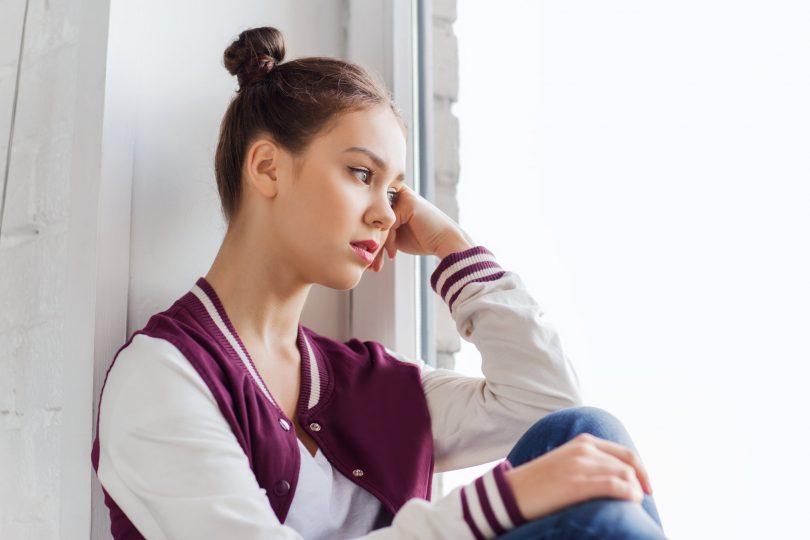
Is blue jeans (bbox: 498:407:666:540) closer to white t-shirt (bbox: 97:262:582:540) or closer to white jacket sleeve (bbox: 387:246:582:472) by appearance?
white t-shirt (bbox: 97:262:582:540)

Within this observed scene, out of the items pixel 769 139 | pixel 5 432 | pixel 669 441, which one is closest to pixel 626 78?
pixel 769 139

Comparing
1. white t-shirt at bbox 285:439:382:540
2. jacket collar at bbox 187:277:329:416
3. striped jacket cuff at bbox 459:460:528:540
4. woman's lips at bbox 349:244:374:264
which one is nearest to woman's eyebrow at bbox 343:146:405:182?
woman's lips at bbox 349:244:374:264

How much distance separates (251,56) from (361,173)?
24cm

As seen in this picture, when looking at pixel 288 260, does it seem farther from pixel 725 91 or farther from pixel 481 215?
pixel 725 91

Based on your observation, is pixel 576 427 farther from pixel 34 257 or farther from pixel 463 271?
pixel 34 257

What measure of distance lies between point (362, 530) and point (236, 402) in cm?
25

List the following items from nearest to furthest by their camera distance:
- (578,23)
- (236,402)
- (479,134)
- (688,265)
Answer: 1. (236,402)
2. (688,265)
3. (578,23)
4. (479,134)

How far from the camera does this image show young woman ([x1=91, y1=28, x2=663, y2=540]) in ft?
3.04

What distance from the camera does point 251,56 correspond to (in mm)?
1230

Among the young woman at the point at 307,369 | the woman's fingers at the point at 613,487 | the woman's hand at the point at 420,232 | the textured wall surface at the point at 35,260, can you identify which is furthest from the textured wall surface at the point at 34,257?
the woman's fingers at the point at 613,487

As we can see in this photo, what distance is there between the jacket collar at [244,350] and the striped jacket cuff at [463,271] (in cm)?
20

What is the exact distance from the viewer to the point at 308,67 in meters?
1.22

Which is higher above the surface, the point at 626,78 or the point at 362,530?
the point at 626,78

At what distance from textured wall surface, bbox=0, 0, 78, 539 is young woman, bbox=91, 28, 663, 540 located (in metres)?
0.19
